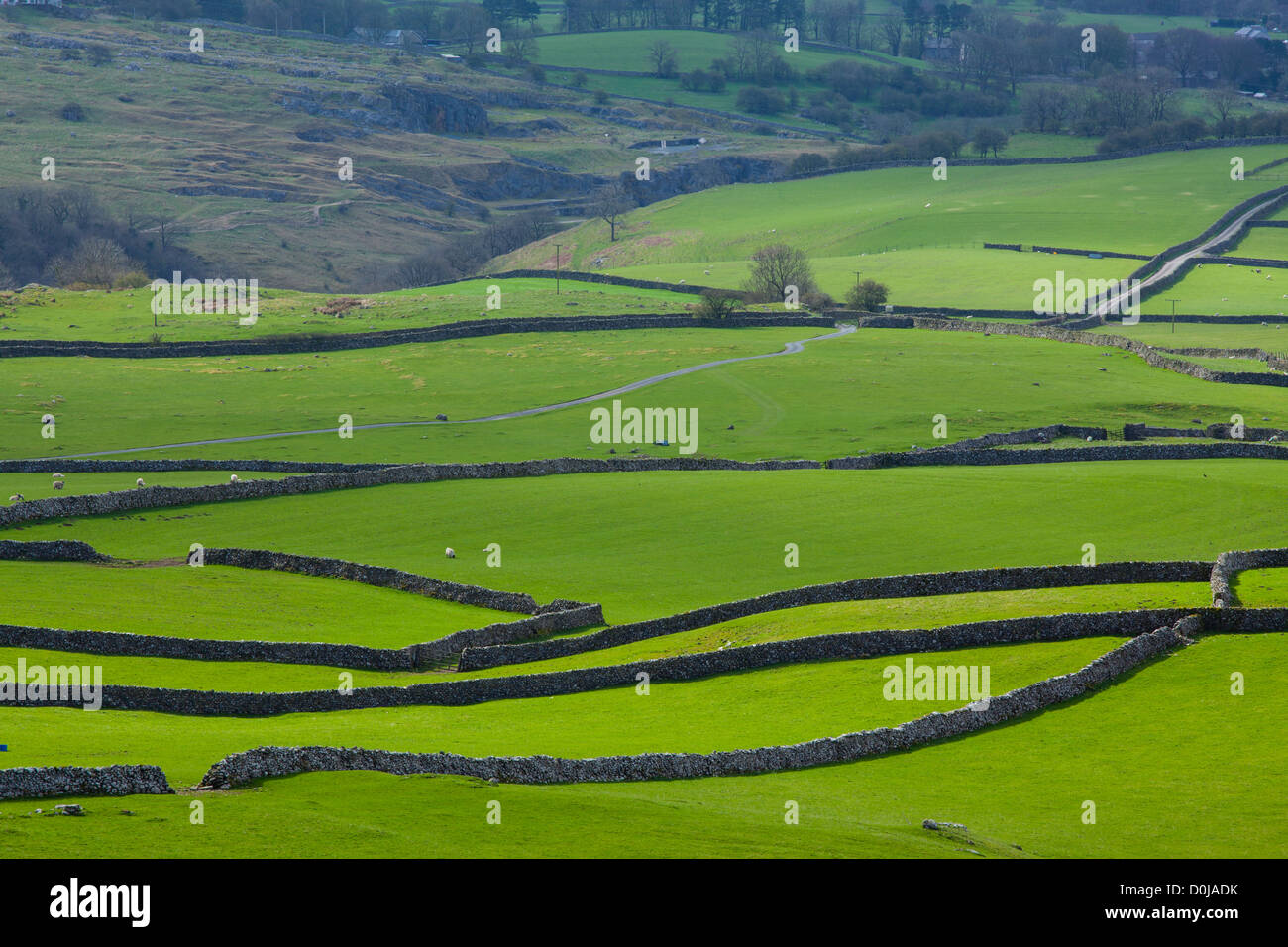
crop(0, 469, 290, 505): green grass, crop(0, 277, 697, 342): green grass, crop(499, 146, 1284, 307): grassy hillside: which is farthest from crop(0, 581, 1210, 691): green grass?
crop(499, 146, 1284, 307): grassy hillside

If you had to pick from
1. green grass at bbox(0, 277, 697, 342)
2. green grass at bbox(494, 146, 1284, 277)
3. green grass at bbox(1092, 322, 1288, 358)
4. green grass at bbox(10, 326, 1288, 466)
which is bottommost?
green grass at bbox(10, 326, 1288, 466)

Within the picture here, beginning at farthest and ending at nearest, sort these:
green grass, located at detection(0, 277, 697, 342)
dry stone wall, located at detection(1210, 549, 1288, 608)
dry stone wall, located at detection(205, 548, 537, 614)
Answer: green grass, located at detection(0, 277, 697, 342) → dry stone wall, located at detection(205, 548, 537, 614) → dry stone wall, located at detection(1210, 549, 1288, 608)

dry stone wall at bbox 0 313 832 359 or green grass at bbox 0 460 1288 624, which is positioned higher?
dry stone wall at bbox 0 313 832 359

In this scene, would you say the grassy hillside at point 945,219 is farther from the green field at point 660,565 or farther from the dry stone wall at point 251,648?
the dry stone wall at point 251,648

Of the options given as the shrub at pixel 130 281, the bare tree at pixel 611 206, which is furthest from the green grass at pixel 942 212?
the shrub at pixel 130 281

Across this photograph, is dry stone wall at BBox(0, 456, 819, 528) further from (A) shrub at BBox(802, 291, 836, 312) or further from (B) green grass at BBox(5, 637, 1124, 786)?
(A) shrub at BBox(802, 291, 836, 312)

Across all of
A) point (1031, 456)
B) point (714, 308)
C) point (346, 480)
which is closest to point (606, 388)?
point (714, 308)
